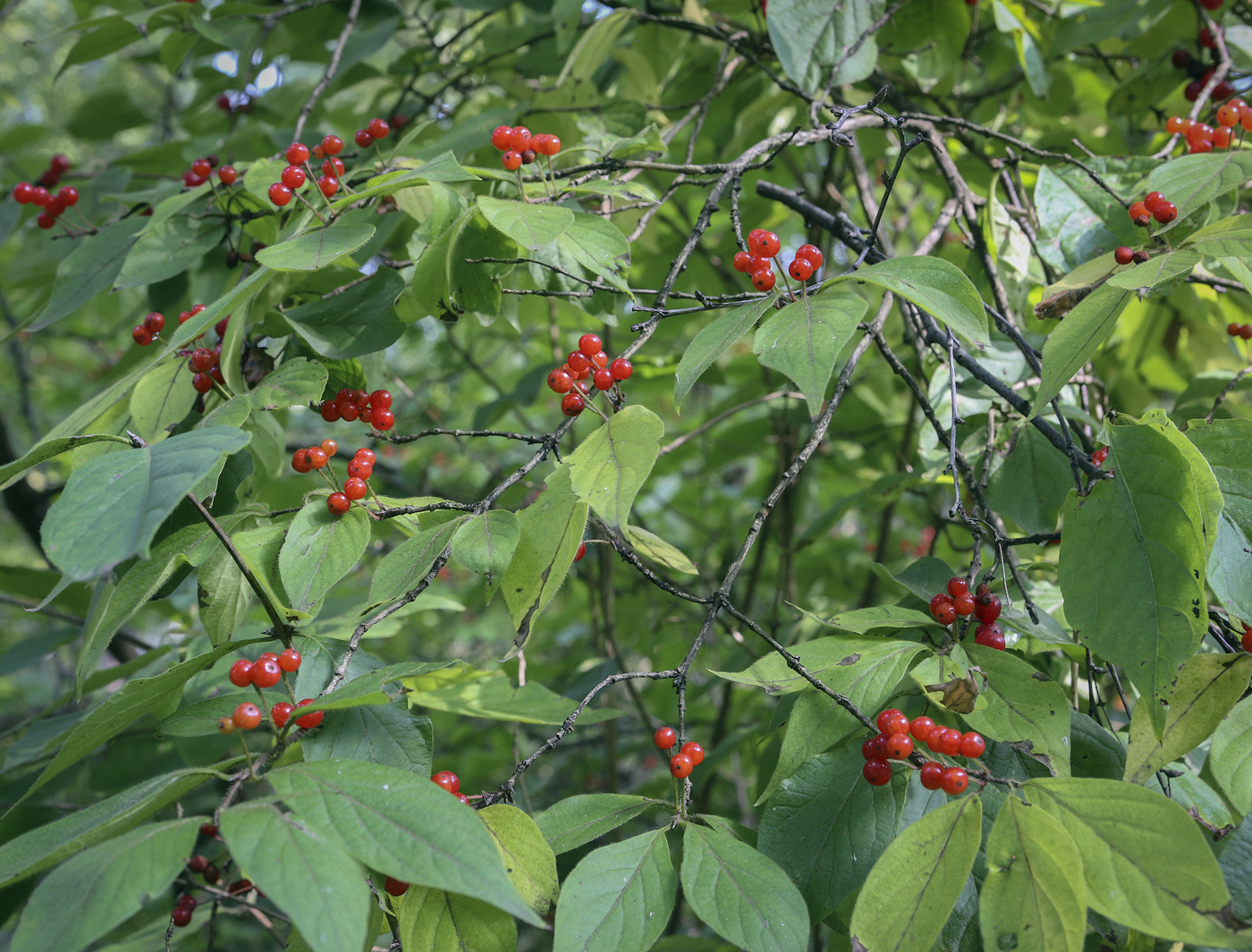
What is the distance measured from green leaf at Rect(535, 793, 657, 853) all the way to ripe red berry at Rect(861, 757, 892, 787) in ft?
0.87

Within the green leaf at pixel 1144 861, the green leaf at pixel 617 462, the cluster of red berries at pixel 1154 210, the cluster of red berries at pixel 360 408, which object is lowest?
the green leaf at pixel 1144 861

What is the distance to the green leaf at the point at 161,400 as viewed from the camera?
1208 millimetres

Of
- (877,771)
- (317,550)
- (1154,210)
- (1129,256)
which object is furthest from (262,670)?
(1154,210)

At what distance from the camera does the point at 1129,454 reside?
1021 millimetres

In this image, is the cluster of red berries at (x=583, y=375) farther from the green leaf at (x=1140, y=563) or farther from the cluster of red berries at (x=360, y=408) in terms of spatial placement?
the green leaf at (x=1140, y=563)

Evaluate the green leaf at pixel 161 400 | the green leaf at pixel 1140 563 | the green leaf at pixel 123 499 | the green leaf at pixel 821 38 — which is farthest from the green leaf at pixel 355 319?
the green leaf at pixel 1140 563

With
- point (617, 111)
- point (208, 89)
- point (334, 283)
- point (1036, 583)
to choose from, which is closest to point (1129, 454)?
point (1036, 583)

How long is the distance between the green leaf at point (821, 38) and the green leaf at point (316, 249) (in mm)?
921

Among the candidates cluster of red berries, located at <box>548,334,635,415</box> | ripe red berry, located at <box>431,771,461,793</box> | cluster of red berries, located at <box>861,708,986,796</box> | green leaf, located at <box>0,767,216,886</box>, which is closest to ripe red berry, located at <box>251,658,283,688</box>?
green leaf, located at <box>0,767,216,886</box>

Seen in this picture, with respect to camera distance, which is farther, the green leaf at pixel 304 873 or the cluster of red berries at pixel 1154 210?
the cluster of red berries at pixel 1154 210

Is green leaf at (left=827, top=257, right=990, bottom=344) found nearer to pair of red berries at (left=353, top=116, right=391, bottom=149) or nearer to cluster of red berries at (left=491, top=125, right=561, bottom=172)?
cluster of red berries at (left=491, top=125, right=561, bottom=172)

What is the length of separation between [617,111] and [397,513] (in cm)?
128

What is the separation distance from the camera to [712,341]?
2.93 ft

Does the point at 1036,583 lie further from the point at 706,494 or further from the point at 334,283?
the point at 706,494
